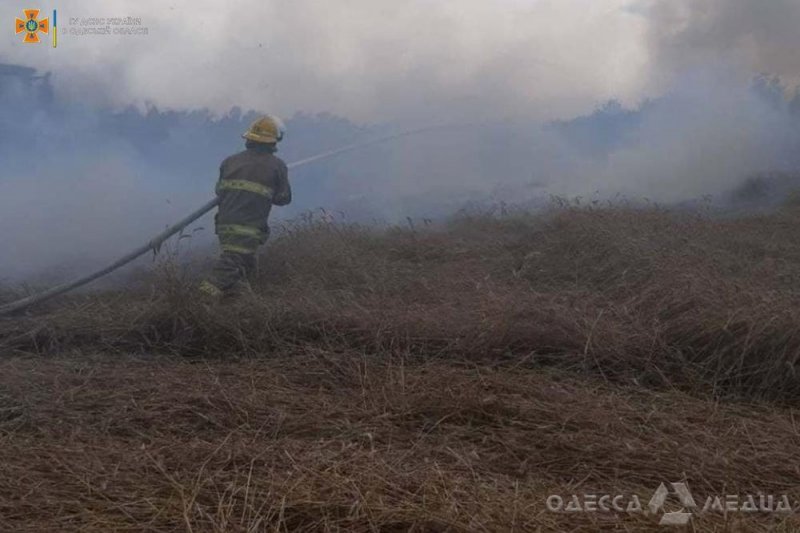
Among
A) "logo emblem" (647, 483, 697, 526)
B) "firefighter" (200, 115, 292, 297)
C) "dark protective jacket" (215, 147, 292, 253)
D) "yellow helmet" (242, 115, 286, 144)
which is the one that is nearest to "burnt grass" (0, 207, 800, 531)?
"logo emblem" (647, 483, 697, 526)

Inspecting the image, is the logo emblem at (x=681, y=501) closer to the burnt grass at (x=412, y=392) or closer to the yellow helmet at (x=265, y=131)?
the burnt grass at (x=412, y=392)

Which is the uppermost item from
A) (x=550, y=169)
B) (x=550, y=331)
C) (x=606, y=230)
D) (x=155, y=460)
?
(x=550, y=169)

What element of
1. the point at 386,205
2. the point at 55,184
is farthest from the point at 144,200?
the point at 386,205

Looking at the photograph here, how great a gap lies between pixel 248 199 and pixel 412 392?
121 inches

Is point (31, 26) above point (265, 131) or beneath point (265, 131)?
above

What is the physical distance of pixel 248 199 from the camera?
6.33 meters

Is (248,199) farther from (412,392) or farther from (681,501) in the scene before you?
(681,501)

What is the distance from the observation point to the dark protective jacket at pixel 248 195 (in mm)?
6258

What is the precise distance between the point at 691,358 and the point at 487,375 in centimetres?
112

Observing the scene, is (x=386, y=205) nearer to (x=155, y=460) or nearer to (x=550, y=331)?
(x=550, y=331)

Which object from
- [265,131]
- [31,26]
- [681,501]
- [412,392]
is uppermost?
[31,26]

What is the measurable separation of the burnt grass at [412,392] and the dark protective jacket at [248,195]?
35cm

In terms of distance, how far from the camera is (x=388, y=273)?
6082 millimetres

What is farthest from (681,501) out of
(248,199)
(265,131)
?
(265,131)
